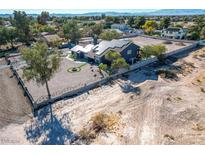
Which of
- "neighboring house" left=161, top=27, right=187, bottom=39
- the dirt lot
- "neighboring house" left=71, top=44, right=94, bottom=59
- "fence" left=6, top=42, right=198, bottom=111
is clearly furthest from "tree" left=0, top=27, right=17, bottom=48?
"neighboring house" left=161, top=27, right=187, bottom=39

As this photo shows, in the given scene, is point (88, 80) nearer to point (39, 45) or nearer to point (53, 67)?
point (53, 67)

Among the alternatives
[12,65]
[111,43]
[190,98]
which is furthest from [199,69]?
[12,65]

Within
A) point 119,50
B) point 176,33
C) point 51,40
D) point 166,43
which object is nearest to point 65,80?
point 119,50

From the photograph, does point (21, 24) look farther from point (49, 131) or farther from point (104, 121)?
point (104, 121)

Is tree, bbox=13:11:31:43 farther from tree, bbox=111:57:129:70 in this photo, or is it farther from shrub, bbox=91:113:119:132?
shrub, bbox=91:113:119:132

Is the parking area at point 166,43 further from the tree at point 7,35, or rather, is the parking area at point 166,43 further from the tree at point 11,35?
the tree at point 7,35

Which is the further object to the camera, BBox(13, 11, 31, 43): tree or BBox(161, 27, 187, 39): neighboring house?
BBox(161, 27, 187, 39): neighboring house

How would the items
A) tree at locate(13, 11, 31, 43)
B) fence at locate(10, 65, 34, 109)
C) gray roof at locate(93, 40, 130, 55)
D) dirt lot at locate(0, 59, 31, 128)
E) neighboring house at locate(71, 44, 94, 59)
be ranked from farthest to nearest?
tree at locate(13, 11, 31, 43), neighboring house at locate(71, 44, 94, 59), gray roof at locate(93, 40, 130, 55), fence at locate(10, 65, 34, 109), dirt lot at locate(0, 59, 31, 128)
